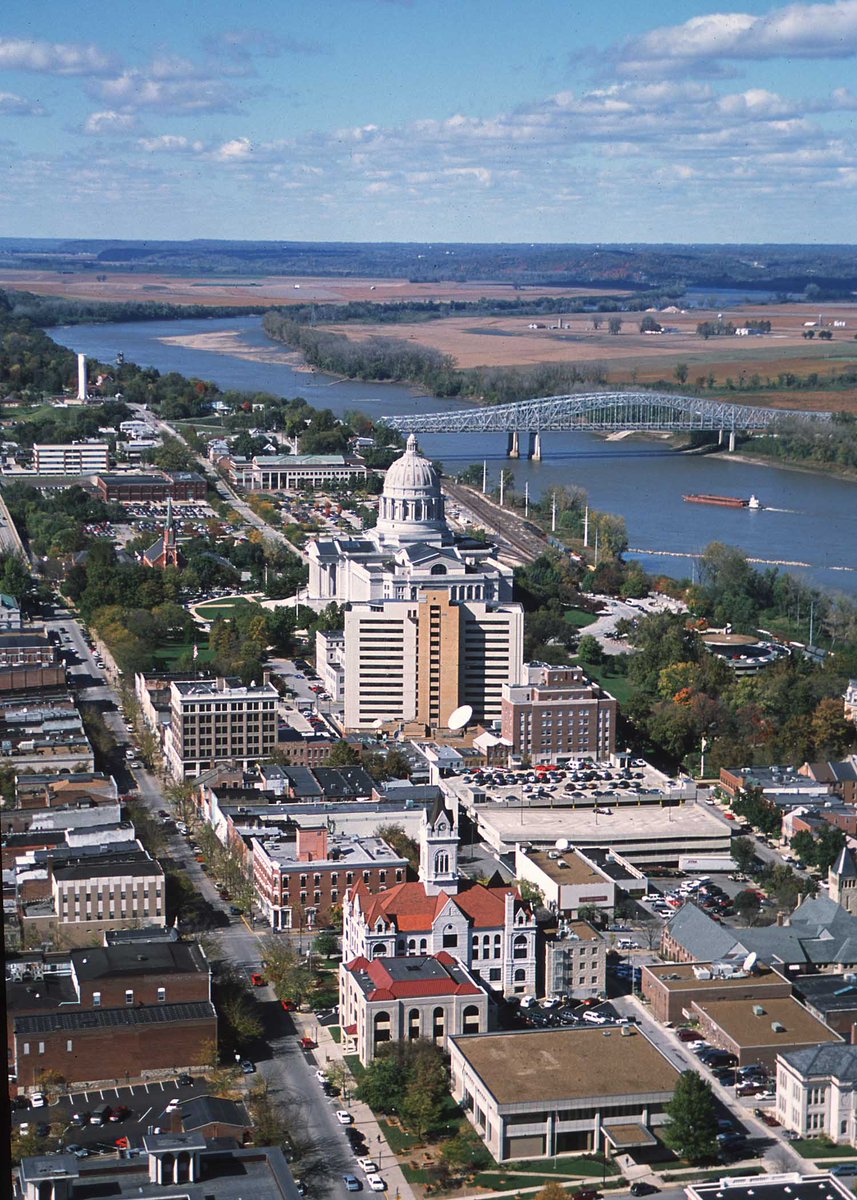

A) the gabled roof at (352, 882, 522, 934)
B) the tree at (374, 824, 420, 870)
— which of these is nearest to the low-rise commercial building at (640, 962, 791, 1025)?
the gabled roof at (352, 882, 522, 934)

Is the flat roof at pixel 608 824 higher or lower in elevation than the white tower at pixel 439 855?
lower

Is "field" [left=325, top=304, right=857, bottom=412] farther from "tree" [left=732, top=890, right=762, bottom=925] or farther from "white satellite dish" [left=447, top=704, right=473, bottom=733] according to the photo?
"tree" [left=732, top=890, right=762, bottom=925]

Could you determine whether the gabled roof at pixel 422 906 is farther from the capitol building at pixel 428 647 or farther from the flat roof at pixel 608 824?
the capitol building at pixel 428 647

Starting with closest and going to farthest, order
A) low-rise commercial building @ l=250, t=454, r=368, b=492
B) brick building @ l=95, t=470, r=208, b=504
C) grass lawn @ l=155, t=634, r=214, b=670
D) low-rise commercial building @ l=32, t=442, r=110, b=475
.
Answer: grass lawn @ l=155, t=634, r=214, b=670 < brick building @ l=95, t=470, r=208, b=504 < low-rise commercial building @ l=250, t=454, r=368, b=492 < low-rise commercial building @ l=32, t=442, r=110, b=475

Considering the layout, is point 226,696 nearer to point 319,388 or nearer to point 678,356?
point 319,388

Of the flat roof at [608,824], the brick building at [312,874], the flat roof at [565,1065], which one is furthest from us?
the flat roof at [608,824]

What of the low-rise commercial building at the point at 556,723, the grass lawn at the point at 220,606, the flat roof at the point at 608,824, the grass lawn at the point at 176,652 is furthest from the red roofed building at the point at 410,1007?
the grass lawn at the point at 220,606
